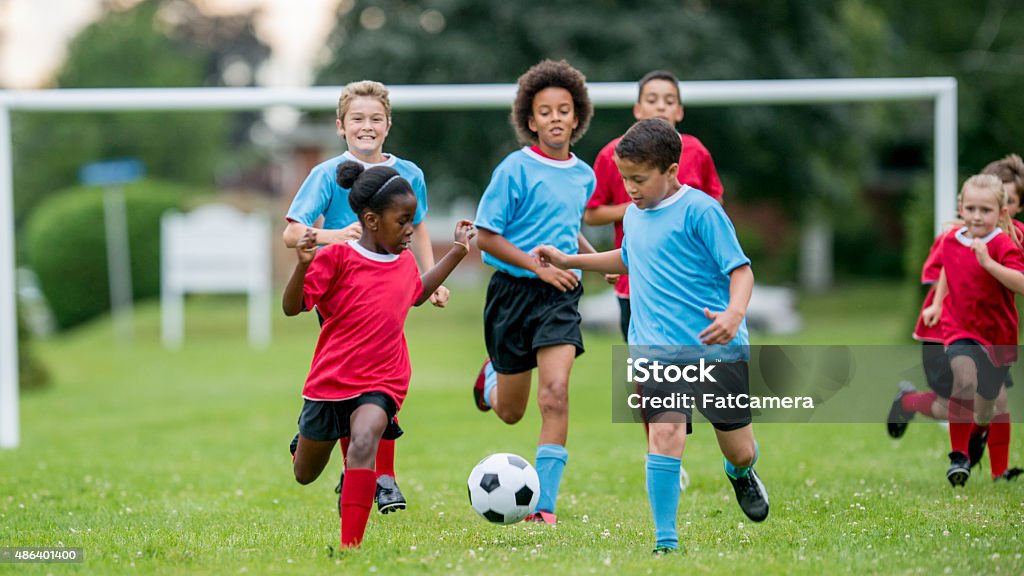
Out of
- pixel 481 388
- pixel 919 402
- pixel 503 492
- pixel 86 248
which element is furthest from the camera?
pixel 86 248

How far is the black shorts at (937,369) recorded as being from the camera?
7090 mm

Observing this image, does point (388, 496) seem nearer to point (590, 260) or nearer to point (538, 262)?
point (538, 262)

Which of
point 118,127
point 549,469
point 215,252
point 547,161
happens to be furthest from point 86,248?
point 549,469

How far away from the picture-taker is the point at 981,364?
271 inches

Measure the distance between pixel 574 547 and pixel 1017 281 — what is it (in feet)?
9.81

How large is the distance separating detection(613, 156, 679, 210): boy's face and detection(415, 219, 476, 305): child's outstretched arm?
0.82 m

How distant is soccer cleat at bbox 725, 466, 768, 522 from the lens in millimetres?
5590

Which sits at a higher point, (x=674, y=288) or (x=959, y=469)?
(x=674, y=288)

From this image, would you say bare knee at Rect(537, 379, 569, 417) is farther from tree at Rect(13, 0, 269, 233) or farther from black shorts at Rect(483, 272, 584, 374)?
tree at Rect(13, 0, 269, 233)

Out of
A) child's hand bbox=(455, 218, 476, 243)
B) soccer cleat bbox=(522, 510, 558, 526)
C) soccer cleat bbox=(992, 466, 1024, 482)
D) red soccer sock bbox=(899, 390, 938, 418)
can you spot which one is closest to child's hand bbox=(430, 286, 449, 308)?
child's hand bbox=(455, 218, 476, 243)

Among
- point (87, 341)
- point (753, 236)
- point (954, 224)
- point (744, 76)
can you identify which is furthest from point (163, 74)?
point (954, 224)

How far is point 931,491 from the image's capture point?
6996 millimetres

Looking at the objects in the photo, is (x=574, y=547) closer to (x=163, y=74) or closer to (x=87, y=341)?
(x=87, y=341)

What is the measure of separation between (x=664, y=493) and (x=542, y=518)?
1242 mm
